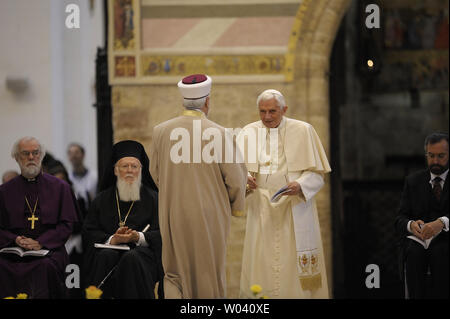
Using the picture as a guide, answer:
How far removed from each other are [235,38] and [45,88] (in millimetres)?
4941

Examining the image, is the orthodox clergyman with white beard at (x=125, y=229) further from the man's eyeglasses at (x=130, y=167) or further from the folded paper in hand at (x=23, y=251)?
the folded paper in hand at (x=23, y=251)

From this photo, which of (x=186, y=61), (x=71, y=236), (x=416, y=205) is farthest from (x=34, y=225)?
(x=416, y=205)

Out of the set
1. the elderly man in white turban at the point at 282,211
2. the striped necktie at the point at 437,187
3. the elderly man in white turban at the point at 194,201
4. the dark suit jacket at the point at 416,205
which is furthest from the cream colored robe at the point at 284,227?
the striped necktie at the point at 437,187

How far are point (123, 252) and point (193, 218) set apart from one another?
1059mm

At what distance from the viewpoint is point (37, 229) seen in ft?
23.5

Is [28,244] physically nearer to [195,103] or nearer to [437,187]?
[195,103]

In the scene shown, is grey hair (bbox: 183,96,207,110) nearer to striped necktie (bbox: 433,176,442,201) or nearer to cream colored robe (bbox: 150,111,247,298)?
cream colored robe (bbox: 150,111,247,298)

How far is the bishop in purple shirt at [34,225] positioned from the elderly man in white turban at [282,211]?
5.25 feet

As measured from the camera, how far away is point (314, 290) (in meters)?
6.93

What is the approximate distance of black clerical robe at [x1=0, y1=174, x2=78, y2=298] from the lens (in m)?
6.88

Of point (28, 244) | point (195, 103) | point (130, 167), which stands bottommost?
point (28, 244)

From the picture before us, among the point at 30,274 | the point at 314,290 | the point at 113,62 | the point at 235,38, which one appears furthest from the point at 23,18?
the point at 314,290

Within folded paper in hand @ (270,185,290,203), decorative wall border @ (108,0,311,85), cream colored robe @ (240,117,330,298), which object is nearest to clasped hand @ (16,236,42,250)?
cream colored robe @ (240,117,330,298)
